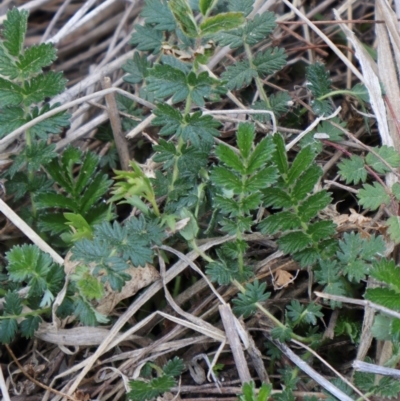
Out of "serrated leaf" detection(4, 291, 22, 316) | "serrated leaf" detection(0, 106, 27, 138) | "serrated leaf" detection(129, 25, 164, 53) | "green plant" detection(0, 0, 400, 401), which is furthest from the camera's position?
"serrated leaf" detection(129, 25, 164, 53)

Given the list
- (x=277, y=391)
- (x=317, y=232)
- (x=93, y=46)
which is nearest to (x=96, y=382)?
(x=277, y=391)

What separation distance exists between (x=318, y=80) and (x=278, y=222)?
528 mm

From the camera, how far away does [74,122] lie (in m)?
2.05

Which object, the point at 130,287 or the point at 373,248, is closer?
the point at 373,248

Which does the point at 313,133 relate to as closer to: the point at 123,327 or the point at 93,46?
the point at 123,327

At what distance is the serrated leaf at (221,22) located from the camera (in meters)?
1.42

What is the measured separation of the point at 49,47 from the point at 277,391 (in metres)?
1.10

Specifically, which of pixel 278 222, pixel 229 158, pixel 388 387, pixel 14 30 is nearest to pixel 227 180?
pixel 229 158

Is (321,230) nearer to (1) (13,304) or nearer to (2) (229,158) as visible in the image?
(2) (229,158)

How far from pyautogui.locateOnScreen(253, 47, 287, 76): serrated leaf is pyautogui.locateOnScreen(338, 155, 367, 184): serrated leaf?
34cm

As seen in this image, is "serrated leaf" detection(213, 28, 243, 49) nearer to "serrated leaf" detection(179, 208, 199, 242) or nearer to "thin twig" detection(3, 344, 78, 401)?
"serrated leaf" detection(179, 208, 199, 242)

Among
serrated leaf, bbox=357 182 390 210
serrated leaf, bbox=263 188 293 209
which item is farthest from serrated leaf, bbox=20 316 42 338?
serrated leaf, bbox=357 182 390 210

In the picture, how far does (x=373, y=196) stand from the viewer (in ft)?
5.25

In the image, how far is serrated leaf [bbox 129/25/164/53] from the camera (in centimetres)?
183
